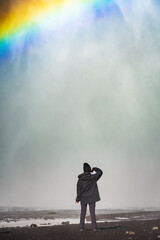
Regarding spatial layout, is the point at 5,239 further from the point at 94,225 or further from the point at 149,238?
the point at 149,238

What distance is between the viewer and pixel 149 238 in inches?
316

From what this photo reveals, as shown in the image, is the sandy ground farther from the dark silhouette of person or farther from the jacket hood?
the jacket hood

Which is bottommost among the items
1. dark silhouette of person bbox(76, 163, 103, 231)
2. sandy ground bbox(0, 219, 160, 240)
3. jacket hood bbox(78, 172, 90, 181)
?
sandy ground bbox(0, 219, 160, 240)

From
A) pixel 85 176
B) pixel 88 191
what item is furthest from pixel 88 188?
pixel 85 176

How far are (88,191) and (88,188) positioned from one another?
0.43 feet

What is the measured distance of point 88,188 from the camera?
36.8 feet

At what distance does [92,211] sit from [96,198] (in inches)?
21.1

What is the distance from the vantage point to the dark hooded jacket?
11.1 meters

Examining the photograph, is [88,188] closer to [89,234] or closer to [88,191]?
[88,191]

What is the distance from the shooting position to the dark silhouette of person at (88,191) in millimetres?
11039

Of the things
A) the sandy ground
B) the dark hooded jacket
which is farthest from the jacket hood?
the sandy ground

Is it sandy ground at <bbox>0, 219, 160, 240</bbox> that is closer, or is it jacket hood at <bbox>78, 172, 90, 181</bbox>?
sandy ground at <bbox>0, 219, 160, 240</bbox>

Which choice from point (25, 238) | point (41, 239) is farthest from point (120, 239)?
point (25, 238)

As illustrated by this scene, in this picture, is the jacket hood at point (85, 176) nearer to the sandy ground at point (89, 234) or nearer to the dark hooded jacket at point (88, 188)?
the dark hooded jacket at point (88, 188)
